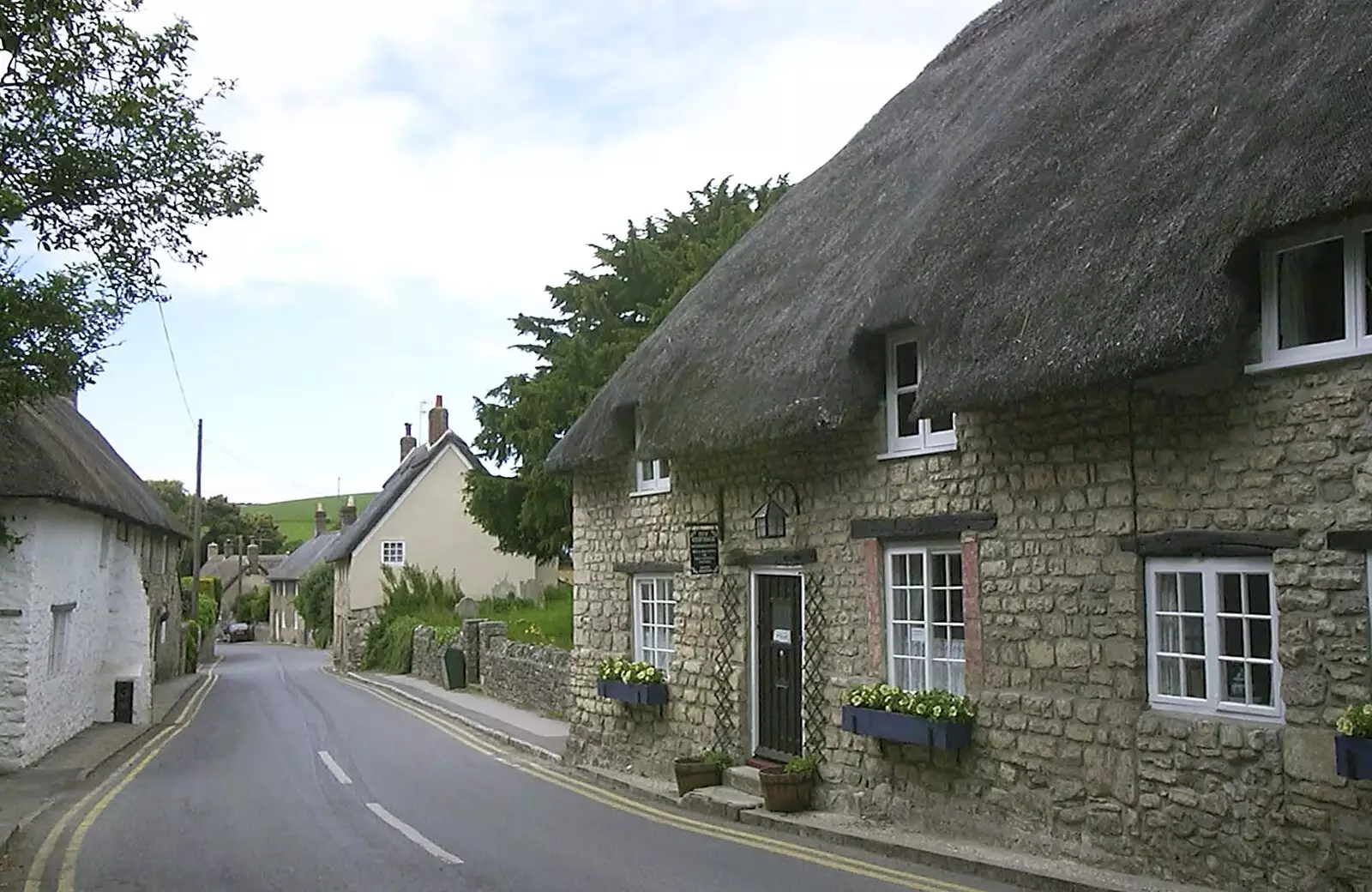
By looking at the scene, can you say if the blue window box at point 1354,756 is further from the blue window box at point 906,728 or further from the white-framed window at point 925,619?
the white-framed window at point 925,619

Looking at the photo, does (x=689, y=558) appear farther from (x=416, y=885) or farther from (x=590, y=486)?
(x=416, y=885)

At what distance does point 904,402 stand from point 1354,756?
206 inches

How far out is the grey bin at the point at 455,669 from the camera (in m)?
30.7

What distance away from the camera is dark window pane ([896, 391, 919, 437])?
1172 centimetres

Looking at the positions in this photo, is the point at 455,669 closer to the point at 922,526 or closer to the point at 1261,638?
the point at 922,526

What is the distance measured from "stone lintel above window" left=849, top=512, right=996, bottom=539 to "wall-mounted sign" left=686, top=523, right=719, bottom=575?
8.38 feet

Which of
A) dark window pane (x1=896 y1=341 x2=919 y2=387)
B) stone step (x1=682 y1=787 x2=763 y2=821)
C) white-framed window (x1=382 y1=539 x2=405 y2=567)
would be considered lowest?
stone step (x1=682 y1=787 x2=763 y2=821)

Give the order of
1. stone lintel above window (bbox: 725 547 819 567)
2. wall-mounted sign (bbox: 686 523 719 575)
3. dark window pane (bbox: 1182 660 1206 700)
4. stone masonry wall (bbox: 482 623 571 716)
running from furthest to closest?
stone masonry wall (bbox: 482 623 571 716) < wall-mounted sign (bbox: 686 523 719 575) < stone lintel above window (bbox: 725 547 819 567) < dark window pane (bbox: 1182 660 1206 700)

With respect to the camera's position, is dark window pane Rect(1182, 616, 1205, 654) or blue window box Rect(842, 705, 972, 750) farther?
blue window box Rect(842, 705, 972, 750)

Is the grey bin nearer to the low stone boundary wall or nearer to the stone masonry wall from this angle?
the low stone boundary wall

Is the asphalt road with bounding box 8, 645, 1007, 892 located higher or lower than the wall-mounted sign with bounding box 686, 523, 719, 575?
lower

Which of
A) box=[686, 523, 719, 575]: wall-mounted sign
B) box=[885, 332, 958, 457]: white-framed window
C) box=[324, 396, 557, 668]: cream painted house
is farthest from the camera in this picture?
box=[324, 396, 557, 668]: cream painted house

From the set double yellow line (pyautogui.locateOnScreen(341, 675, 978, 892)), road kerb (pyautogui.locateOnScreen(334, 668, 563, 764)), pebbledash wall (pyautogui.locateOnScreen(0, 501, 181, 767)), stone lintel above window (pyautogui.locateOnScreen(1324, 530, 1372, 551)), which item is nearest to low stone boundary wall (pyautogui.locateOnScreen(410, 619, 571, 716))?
road kerb (pyautogui.locateOnScreen(334, 668, 563, 764))

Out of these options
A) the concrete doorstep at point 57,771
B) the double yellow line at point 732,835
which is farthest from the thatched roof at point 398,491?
the double yellow line at point 732,835
